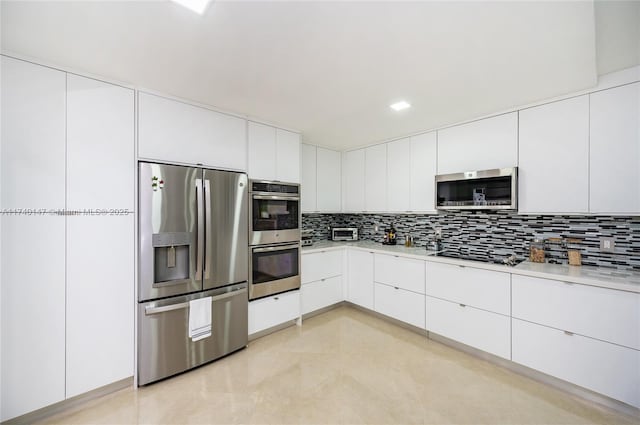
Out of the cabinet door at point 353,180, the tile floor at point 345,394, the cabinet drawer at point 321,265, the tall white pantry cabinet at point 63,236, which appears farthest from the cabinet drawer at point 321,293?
the tall white pantry cabinet at point 63,236

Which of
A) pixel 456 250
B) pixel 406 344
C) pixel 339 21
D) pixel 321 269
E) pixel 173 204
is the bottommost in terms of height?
pixel 406 344

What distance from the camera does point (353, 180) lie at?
4.29 metres

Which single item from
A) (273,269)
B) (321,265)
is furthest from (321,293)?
(273,269)

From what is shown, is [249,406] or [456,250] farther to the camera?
[456,250]

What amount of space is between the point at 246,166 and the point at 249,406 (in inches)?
85.5

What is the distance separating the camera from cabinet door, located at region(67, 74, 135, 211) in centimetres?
193

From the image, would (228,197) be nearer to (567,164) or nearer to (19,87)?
(19,87)

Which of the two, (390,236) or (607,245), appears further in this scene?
(390,236)

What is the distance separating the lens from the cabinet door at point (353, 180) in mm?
4176

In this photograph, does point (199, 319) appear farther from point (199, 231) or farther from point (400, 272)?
point (400, 272)

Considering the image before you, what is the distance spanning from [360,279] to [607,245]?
2.54 meters

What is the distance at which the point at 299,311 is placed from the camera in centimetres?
329

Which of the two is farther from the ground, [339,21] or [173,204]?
[339,21]

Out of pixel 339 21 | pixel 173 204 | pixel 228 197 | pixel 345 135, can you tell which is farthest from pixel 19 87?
pixel 345 135
